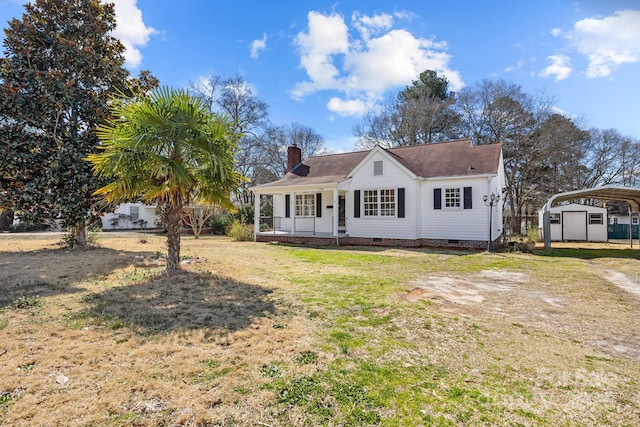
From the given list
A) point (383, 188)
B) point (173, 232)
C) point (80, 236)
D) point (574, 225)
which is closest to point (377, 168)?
point (383, 188)

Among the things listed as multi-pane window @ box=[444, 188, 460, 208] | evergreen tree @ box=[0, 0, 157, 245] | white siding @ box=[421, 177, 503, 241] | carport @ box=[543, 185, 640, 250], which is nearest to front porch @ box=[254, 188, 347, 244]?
white siding @ box=[421, 177, 503, 241]

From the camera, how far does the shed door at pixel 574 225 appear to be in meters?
22.3

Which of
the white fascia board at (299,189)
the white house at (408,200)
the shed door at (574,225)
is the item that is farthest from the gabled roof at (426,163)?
the shed door at (574,225)

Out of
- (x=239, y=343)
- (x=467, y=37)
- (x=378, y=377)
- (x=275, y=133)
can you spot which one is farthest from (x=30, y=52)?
(x=275, y=133)

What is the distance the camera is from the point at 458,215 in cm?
1616

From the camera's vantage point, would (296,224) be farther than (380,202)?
Yes

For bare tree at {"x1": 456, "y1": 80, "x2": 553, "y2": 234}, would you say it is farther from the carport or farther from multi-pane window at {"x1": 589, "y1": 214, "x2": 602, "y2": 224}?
the carport

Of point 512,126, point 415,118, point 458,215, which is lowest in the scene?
point 458,215

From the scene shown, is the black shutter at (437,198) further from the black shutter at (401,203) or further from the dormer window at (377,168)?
the dormer window at (377,168)

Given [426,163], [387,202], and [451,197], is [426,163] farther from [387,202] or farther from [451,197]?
[387,202]

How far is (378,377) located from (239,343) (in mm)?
1690

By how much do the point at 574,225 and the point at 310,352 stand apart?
83.6 feet

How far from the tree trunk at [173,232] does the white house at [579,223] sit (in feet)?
76.3

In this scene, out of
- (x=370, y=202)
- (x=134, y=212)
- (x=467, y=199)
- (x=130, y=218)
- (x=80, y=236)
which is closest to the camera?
(x=80, y=236)
